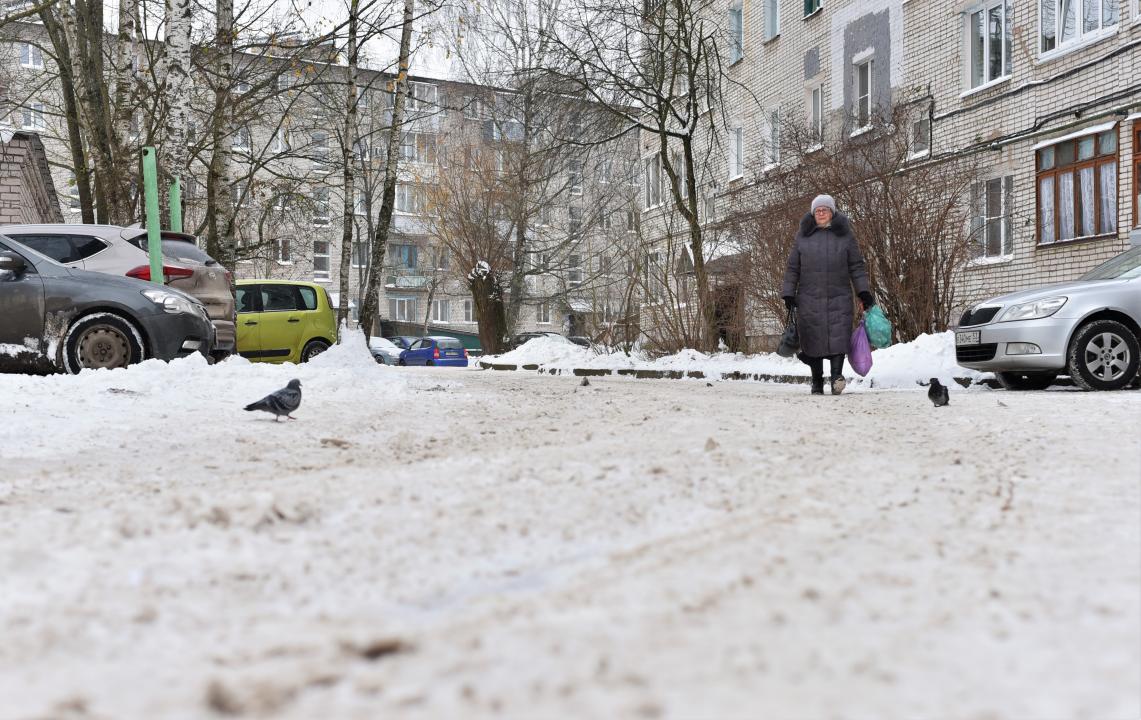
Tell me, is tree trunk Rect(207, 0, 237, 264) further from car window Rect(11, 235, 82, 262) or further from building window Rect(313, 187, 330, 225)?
car window Rect(11, 235, 82, 262)

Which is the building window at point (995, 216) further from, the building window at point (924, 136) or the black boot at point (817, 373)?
the black boot at point (817, 373)

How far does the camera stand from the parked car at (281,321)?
1783cm

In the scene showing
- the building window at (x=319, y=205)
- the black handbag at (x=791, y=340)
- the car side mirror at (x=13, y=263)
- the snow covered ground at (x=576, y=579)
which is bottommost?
the snow covered ground at (x=576, y=579)

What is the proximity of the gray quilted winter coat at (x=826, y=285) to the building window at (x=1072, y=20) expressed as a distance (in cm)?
1005

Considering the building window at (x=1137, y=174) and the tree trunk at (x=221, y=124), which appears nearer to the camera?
the tree trunk at (x=221, y=124)

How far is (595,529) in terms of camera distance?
3.28 m

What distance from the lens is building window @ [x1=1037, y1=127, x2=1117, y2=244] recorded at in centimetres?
1717

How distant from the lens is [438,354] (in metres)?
33.1

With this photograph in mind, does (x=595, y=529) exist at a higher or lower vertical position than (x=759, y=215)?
lower

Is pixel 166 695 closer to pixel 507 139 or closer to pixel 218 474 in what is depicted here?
pixel 218 474

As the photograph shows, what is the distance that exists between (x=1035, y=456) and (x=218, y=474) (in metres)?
3.78

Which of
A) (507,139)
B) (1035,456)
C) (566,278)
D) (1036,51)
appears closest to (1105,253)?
(1036,51)

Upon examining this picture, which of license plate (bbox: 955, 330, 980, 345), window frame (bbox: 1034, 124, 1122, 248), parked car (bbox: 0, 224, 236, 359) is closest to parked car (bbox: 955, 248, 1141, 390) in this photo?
license plate (bbox: 955, 330, 980, 345)

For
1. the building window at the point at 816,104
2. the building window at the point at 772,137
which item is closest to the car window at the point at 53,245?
the building window at the point at 772,137
